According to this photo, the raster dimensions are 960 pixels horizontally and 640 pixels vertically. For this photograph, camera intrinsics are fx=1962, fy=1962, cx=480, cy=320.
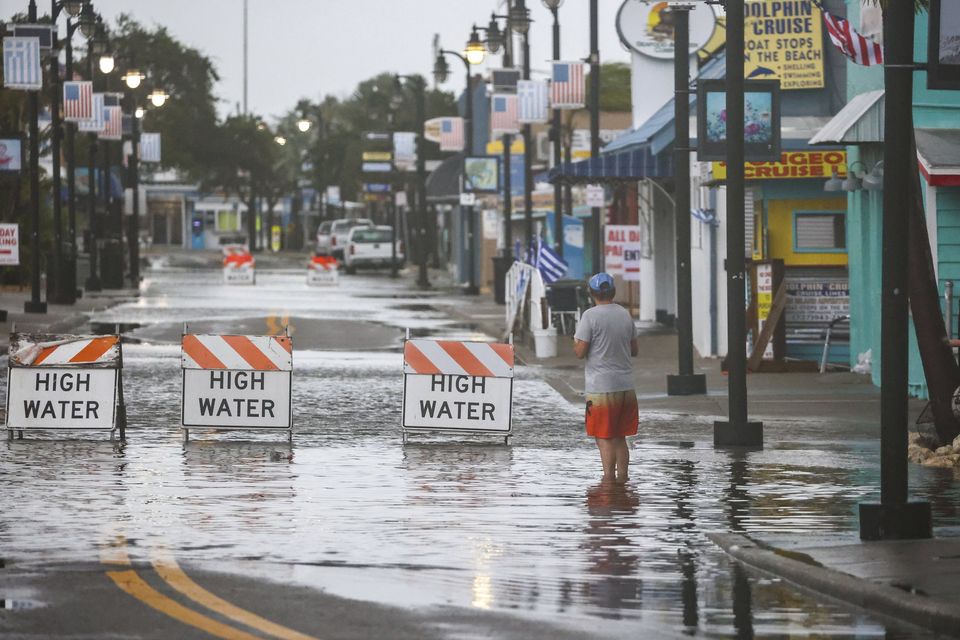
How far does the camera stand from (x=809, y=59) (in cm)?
2759

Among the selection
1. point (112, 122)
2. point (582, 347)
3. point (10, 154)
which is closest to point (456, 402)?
point (582, 347)

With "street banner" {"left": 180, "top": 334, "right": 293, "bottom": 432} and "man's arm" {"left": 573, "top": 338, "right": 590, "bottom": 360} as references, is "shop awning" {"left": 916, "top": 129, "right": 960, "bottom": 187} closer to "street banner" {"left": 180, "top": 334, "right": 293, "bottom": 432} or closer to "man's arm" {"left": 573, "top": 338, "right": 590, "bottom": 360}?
"man's arm" {"left": 573, "top": 338, "right": 590, "bottom": 360}

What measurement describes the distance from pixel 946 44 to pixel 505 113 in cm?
3779

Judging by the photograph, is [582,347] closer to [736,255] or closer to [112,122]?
[736,255]

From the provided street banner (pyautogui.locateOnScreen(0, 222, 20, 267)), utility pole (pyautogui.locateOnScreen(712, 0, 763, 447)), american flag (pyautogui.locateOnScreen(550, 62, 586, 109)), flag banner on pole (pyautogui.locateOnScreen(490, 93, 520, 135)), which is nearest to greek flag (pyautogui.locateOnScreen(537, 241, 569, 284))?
american flag (pyautogui.locateOnScreen(550, 62, 586, 109))

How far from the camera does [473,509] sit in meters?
13.2

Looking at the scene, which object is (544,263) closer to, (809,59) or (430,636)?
(809,59)

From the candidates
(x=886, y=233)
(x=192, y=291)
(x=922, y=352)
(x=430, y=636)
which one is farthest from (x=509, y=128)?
(x=430, y=636)

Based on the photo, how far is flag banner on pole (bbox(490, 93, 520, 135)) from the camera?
160 ft

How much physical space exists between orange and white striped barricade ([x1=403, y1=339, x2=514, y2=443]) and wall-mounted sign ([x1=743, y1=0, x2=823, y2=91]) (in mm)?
10775

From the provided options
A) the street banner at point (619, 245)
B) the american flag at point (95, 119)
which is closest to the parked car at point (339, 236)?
the american flag at point (95, 119)

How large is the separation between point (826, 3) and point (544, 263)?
890cm

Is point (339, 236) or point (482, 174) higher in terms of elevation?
point (482, 174)

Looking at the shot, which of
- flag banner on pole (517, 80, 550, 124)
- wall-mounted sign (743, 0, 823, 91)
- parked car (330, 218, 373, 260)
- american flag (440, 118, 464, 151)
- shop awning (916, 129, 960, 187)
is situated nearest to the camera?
shop awning (916, 129, 960, 187)
